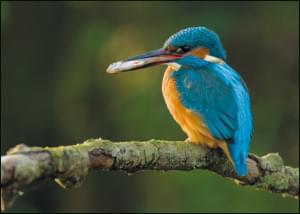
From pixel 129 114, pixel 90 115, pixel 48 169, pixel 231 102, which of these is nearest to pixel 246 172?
pixel 231 102

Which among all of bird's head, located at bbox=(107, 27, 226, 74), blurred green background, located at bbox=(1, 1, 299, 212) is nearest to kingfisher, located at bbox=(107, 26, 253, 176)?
bird's head, located at bbox=(107, 27, 226, 74)

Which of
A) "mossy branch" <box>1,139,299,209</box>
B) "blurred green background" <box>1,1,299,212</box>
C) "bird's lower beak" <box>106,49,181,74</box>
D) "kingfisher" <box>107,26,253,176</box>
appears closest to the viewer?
"mossy branch" <box>1,139,299,209</box>

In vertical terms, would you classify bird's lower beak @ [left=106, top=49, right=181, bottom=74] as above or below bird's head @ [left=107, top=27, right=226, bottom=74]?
below

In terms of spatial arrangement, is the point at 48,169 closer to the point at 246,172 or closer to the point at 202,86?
the point at 246,172

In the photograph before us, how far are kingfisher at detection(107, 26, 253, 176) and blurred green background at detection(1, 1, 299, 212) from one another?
7.30ft

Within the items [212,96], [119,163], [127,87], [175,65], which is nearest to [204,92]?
[212,96]

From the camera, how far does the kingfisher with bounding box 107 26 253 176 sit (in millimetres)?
2992

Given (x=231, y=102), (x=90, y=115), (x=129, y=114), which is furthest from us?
(x=90, y=115)

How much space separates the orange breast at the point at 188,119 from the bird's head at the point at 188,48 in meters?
0.07

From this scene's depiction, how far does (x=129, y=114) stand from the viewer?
19.3 ft

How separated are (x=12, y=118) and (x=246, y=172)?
388 cm

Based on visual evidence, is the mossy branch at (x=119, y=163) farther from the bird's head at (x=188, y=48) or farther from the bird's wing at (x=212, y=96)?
the bird's head at (x=188, y=48)

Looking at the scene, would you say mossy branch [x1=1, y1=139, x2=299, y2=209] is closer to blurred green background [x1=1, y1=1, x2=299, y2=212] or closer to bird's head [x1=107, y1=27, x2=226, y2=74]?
bird's head [x1=107, y1=27, x2=226, y2=74]

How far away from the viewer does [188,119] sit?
315 cm
